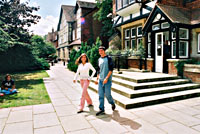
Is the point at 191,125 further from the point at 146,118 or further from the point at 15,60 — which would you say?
the point at 15,60

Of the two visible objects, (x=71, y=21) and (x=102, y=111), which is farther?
(x=71, y=21)

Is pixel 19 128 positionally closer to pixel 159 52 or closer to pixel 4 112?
pixel 4 112

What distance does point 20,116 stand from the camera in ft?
16.8

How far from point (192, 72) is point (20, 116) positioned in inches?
328

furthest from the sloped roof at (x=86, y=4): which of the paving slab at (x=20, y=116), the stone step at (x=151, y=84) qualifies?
the paving slab at (x=20, y=116)

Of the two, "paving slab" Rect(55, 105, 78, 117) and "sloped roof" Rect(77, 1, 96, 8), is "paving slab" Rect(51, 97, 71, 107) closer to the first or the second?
"paving slab" Rect(55, 105, 78, 117)

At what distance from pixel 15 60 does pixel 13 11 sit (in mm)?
5250

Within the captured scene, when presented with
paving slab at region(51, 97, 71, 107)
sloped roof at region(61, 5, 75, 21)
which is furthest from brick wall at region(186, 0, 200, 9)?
sloped roof at region(61, 5, 75, 21)

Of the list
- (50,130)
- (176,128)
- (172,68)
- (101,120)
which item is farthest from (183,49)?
(50,130)

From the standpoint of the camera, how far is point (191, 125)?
4.35 m

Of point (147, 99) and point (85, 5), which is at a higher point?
point (85, 5)

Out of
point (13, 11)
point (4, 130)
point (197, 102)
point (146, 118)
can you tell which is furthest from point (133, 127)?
point (13, 11)

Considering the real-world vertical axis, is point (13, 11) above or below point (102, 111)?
above

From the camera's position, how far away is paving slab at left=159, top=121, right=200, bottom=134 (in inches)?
156
